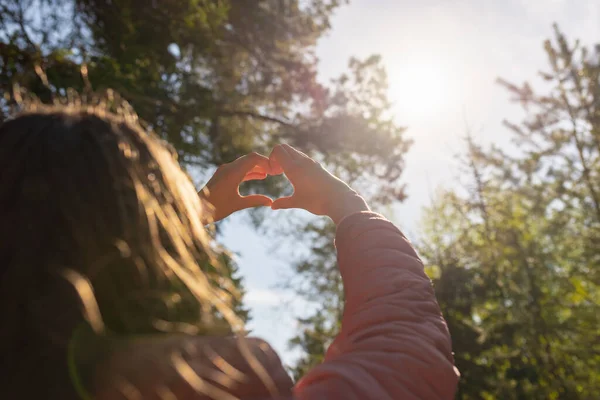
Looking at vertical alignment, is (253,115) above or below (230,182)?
above

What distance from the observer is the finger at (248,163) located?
1426 millimetres

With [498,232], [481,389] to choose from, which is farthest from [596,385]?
[498,232]

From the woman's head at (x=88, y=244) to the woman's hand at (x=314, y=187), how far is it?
0.49 metres

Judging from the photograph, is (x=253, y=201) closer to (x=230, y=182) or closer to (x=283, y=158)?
(x=230, y=182)

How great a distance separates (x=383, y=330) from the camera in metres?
0.92

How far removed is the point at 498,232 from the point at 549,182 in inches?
114

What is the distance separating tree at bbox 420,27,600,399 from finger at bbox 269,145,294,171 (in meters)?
12.7

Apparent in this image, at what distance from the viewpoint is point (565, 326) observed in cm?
1212

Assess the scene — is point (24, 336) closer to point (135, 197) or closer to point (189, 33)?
point (135, 197)

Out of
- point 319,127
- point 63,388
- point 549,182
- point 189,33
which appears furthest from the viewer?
point 549,182

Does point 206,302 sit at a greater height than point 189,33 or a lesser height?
lesser

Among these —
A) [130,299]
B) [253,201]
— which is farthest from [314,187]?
[130,299]

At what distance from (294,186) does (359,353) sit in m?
0.55

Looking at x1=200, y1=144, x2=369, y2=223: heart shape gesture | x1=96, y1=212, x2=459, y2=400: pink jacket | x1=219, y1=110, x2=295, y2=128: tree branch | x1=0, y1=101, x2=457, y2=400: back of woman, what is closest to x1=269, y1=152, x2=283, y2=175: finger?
x1=200, y1=144, x2=369, y2=223: heart shape gesture
